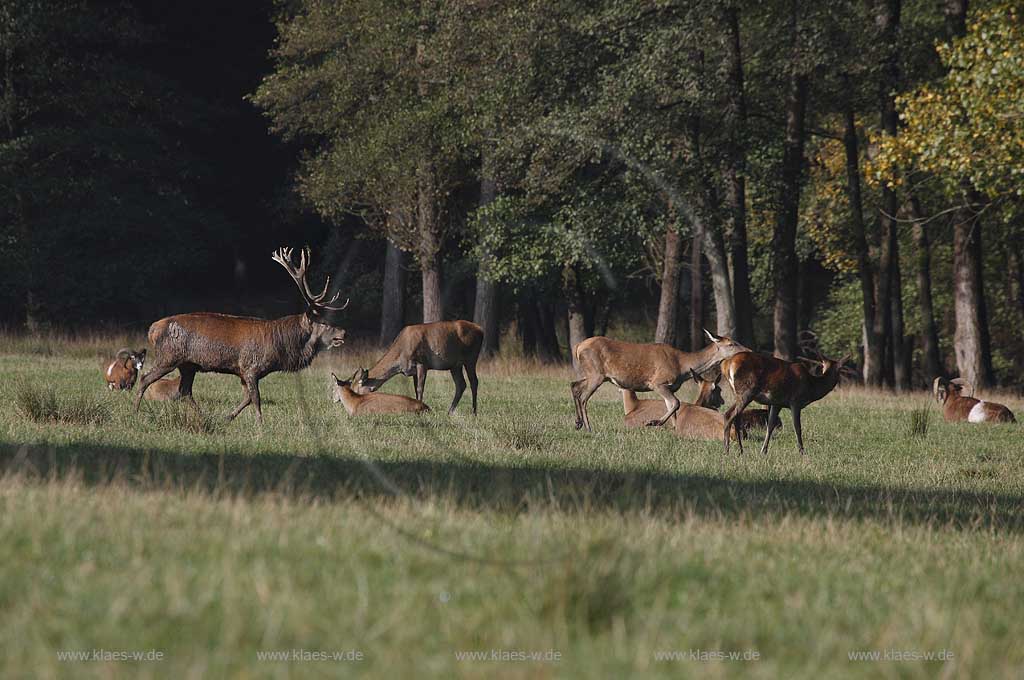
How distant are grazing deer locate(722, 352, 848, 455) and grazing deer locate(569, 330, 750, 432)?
1.99m

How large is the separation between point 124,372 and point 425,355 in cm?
417

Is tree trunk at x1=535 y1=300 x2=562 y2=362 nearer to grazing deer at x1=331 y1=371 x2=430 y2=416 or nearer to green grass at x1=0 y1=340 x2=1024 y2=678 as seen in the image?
grazing deer at x1=331 y1=371 x2=430 y2=416

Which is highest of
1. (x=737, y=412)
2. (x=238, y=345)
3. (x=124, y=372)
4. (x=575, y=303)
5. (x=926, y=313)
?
(x=575, y=303)

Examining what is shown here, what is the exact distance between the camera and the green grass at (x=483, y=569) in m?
4.38

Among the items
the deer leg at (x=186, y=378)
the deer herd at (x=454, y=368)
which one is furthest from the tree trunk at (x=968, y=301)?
the deer leg at (x=186, y=378)

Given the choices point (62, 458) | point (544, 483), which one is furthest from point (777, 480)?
point (62, 458)

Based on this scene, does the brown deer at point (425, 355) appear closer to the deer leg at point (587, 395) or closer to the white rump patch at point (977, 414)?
the deer leg at point (587, 395)

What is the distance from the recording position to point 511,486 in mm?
9188

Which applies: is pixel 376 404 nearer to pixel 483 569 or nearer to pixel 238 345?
pixel 238 345

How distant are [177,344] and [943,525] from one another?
8823 mm

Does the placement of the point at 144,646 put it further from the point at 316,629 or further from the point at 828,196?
the point at 828,196

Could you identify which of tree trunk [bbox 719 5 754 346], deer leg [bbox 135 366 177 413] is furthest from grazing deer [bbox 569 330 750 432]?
tree trunk [bbox 719 5 754 346]

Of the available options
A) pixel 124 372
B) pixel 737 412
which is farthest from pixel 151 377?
pixel 737 412

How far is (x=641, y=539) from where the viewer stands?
6.43m
